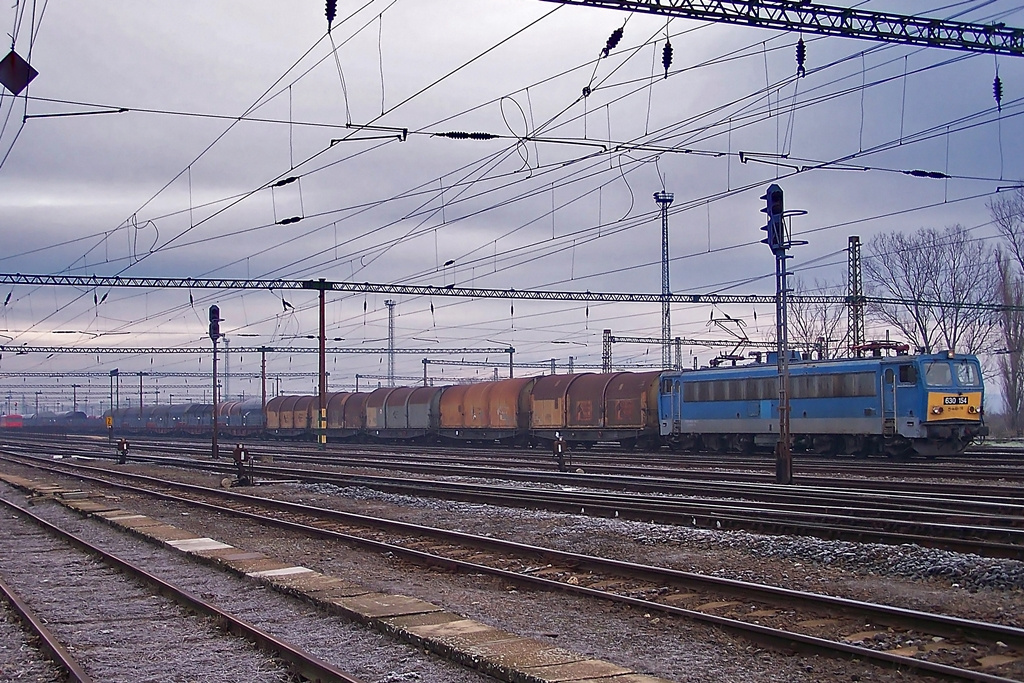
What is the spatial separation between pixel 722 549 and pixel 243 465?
60.5ft

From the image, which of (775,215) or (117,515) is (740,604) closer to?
(775,215)

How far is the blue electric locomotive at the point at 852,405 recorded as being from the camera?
99.8 ft

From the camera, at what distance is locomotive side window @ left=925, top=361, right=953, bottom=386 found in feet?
99.6

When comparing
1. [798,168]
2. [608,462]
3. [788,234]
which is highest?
[798,168]

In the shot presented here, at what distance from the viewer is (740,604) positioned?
35.1ft

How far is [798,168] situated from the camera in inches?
1013

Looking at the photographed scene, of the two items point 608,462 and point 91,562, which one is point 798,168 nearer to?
point 608,462

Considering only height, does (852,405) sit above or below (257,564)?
above

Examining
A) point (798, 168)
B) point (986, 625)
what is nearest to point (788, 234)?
point (798, 168)

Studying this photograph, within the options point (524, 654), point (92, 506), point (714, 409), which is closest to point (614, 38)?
point (524, 654)

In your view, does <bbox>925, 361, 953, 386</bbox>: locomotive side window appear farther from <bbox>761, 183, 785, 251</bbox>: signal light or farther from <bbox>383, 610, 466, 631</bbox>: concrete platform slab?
<bbox>383, 610, 466, 631</bbox>: concrete platform slab

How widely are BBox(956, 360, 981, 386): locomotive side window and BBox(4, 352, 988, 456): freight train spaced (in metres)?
0.05

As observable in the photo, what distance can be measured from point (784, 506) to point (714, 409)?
1942 centimetres

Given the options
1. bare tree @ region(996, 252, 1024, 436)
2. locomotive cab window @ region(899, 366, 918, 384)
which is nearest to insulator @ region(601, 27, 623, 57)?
locomotive cab window @ region(899, 366, 918, 384)
